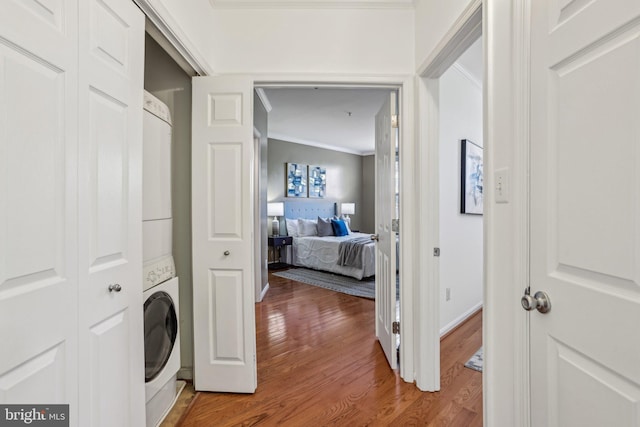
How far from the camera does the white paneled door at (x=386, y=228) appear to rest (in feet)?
6.82

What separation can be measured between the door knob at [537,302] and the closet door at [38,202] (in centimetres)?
143

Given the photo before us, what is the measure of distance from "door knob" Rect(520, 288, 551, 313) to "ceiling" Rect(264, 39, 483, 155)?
200 cm

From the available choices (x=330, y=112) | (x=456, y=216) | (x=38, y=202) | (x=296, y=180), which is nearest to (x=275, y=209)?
(x=296, y=180)

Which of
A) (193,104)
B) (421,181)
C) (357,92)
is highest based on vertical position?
(357,92)

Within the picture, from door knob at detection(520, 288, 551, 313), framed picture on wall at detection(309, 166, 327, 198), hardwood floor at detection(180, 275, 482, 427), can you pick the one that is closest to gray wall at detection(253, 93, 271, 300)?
hardwood floor at detection(180, 275, 482, 427)

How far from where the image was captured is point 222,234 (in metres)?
→ 1.87

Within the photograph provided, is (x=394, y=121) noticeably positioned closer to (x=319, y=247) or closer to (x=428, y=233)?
(x=428, y=233)

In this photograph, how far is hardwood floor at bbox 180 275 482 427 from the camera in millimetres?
1640

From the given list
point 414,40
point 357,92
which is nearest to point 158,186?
point 414,40

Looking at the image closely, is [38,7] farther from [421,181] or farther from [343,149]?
[343,149]

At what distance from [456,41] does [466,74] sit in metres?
1.69

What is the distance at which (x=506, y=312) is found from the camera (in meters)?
1.10

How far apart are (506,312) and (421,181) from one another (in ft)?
3.16

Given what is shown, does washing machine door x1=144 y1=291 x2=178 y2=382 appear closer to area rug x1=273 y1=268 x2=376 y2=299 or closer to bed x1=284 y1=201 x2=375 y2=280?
area rug x1=273 y1=268 x2=376 y2=299
